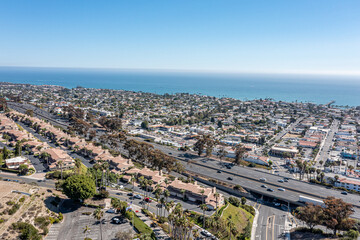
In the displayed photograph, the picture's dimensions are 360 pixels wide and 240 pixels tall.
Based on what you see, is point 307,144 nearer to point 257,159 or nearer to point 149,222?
point 257,159

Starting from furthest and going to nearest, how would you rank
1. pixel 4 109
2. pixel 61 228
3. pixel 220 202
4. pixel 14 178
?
pixel 4 109
pixel 14 178
pixel 220 202
pixel 61 228

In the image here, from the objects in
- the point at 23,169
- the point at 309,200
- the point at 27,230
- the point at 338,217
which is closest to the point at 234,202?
the point at 309,200

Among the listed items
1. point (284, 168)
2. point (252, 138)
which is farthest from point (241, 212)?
point (252, 138)

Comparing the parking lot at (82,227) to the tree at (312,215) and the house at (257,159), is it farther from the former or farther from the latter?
the house at (257,159)

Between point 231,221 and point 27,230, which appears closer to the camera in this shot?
point 27,230

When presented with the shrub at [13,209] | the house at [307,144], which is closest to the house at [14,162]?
the shrub at [13,209]

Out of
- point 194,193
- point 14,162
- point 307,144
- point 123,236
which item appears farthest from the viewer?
point 307,144

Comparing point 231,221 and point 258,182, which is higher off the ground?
point 231,221

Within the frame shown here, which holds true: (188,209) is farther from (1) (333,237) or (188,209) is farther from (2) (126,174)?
(1) (333,237)
